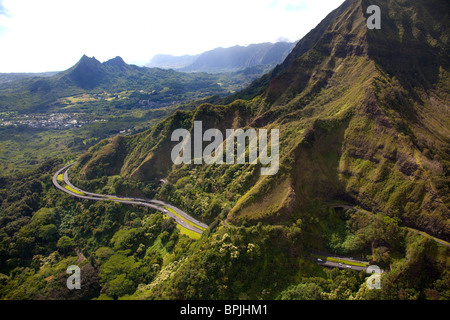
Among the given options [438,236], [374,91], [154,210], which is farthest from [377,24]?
→ [154,210]

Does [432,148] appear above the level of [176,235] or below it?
above

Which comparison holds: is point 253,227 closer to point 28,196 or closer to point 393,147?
point 393,147

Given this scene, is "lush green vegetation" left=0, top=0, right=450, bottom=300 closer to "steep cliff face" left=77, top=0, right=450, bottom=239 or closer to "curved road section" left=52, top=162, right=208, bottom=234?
"steep cliff face" left=77, top=0, right=450, bottom=239

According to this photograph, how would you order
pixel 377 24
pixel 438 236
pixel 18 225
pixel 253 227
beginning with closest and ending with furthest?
pixel 438 236, pixel 253 227, pixel 18 225, pixel 377 24

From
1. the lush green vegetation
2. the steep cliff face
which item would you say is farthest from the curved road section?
the steep cliff face

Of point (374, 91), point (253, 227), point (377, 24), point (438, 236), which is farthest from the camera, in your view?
point (377, 24)

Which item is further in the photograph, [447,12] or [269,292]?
[447,12]
